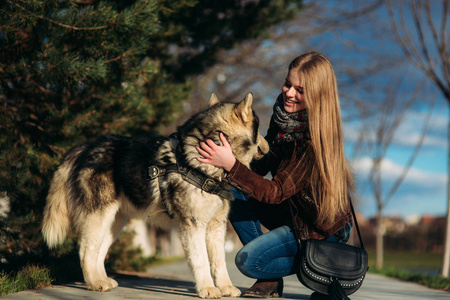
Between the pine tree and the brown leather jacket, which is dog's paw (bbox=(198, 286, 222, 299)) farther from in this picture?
the pine tree

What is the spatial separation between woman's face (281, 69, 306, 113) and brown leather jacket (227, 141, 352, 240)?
0.30m

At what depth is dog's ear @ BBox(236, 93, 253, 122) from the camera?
3490 mm

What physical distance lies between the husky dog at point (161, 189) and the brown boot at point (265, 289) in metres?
0.13

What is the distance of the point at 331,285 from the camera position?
3.22 metres

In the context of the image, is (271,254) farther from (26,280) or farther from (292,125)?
(26,280)

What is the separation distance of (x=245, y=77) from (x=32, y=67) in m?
8.68

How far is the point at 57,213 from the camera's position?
415 centimetres

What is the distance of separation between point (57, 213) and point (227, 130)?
1839 millimetres

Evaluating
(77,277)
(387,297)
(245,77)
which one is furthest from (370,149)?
(77,277)

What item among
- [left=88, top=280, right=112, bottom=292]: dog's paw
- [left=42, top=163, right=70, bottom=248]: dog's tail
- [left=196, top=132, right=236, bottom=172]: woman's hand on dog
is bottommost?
[left=88, top=280, right=112, bottom=292]: dog's paw

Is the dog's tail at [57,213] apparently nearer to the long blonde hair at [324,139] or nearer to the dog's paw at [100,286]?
the dog's paw at [100,286]

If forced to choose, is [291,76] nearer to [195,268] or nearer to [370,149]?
[195,268]

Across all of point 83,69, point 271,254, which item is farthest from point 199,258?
point 83,69

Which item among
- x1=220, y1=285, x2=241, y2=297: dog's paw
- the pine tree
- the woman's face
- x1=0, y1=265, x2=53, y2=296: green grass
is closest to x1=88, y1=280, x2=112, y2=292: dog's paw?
x1=0, y1=265, x2=53, y2=296: green grass
